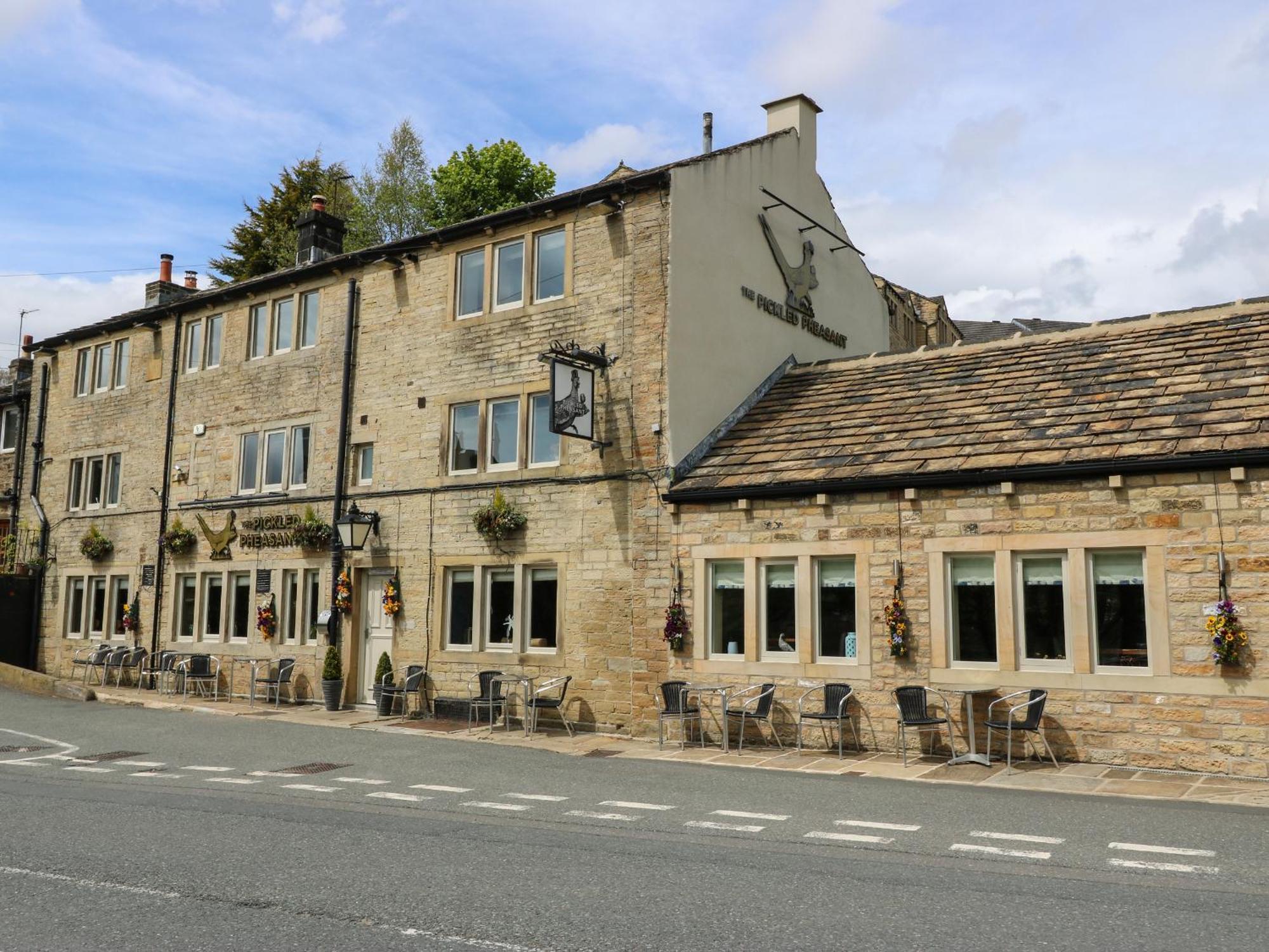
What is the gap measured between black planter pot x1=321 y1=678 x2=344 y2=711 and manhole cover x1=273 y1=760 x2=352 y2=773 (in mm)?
6190

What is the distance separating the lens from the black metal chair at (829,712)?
1345 cm

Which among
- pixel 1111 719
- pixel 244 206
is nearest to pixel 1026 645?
pixel 1111 719

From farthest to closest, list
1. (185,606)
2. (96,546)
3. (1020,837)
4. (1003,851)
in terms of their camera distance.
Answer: (96,546), (185,606), (1020,837), (1003,851)

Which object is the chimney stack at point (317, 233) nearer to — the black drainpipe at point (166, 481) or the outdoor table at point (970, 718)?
the black drainpipe at point (166, 481)

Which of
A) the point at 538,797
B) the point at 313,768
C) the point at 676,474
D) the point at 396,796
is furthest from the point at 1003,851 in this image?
the point at 676,474

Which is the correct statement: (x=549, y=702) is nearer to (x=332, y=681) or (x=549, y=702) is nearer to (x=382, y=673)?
(x=382, y=673)

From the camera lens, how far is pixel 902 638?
13.2 meters

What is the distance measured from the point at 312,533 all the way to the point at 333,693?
289 cm

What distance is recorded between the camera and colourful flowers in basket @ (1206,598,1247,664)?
11219 mm

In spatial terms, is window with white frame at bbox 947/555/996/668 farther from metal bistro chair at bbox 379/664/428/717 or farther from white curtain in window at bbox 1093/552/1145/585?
metal bistro chair at bbox 379/664/428/717

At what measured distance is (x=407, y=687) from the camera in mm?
17469

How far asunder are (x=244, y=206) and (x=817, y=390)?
3021 cm

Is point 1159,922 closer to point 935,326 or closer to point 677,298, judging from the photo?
point 677,298

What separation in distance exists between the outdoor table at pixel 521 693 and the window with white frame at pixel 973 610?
19.1 ft
